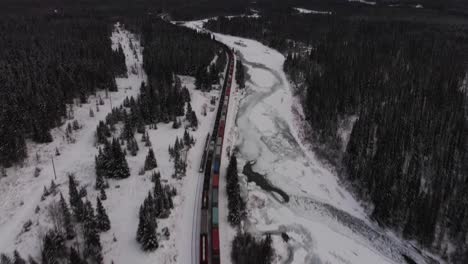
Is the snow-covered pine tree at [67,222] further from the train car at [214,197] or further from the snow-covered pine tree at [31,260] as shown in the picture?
the train car at [214,197]

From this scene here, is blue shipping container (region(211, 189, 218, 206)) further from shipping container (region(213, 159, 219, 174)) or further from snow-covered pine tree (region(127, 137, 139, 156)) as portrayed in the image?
snow-covered pine tree (region(127, 137, 139, 156))

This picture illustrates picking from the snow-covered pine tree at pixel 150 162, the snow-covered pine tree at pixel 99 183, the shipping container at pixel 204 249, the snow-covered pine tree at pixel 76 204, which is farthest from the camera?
the snow-covered pine tree at pixel 150 162

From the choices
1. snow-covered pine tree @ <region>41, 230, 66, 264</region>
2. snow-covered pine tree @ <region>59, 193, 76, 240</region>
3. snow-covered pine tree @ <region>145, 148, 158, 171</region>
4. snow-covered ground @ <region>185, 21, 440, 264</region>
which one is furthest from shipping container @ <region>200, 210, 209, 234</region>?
snow-covered pine tree @ <region>41, 230, 66, 264</region>

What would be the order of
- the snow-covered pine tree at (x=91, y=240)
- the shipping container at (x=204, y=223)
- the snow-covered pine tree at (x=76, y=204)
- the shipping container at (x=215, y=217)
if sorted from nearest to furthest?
the snow-covered pine tree at (x=91, y=240) → the snow-covered pine tree at (x=76, y=204) → the shipping container at (x=204, y=223) → the shipping container at (x=215, y=217)

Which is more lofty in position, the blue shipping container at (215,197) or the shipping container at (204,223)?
the blue shipping container at (215,197)

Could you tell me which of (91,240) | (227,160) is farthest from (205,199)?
(91,240)

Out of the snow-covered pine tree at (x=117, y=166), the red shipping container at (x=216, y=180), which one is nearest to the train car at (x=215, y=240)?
the red shipping container at (x=216, y=180)

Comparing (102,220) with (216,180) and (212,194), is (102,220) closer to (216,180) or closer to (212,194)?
(212,194)
